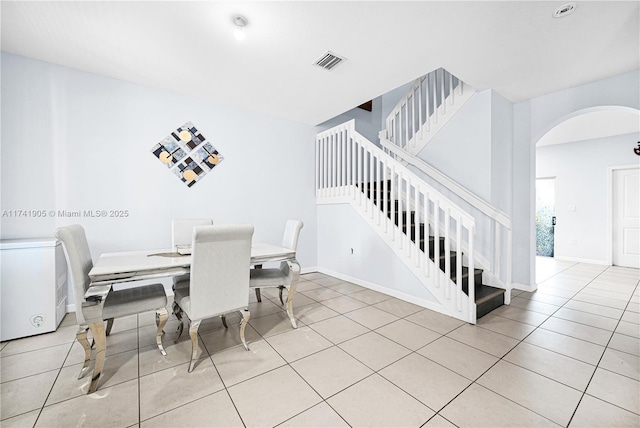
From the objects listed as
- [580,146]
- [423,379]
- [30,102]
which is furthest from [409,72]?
[580,146]

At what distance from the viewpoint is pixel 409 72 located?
9.26 feet

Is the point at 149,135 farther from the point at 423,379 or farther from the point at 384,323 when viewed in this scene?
the point at 423,379

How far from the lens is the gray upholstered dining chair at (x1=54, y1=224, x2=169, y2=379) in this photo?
5.35 ft

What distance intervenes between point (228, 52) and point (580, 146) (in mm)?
7352

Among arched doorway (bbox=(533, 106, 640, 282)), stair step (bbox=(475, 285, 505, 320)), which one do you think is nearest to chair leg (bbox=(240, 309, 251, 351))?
stair step (bbox=(475, 285, 505, 320))

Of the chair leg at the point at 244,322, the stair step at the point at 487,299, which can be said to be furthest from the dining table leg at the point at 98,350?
the stair step at the point at 487,299

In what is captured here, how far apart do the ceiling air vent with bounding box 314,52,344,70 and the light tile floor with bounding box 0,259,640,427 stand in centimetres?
269

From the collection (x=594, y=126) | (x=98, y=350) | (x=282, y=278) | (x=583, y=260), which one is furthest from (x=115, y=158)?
(x=583, y=260)

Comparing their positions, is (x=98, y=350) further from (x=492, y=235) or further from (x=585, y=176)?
(x=585, y=176)

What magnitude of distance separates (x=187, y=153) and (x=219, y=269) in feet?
7.43

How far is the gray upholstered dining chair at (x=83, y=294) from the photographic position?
→ 64.2 inches

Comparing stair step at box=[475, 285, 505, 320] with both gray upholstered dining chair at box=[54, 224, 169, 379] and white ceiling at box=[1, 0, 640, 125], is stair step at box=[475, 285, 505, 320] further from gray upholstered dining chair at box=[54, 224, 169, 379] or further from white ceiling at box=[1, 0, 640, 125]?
gray upholstered dining chair at box=[54, 224, 169, 379]

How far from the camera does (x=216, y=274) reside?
6.12ft

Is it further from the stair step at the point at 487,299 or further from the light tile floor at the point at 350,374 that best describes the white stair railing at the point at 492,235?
the light tile floor at the point at 350,374
